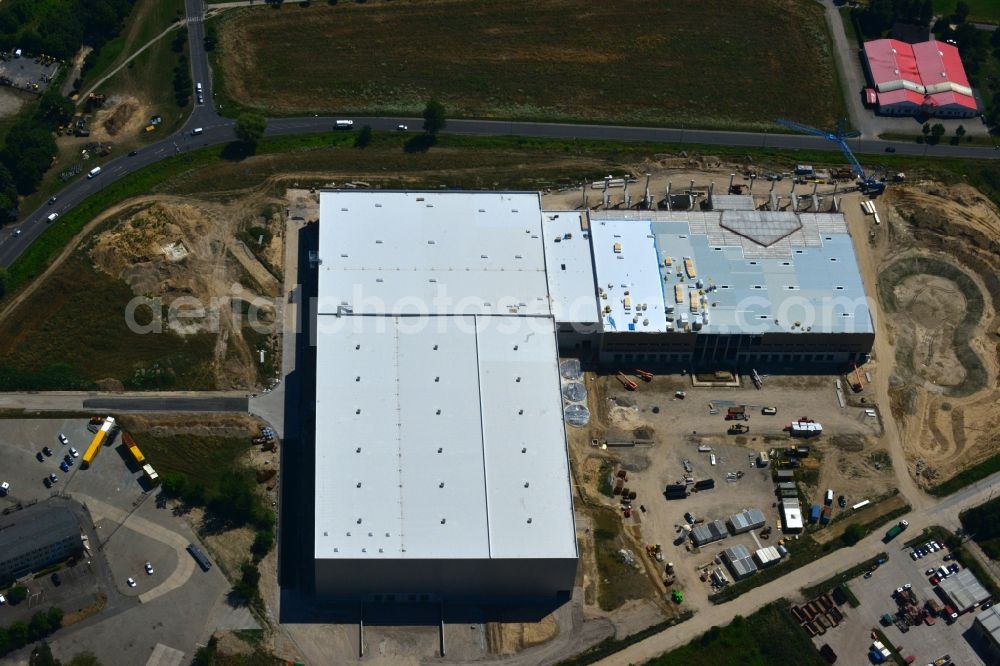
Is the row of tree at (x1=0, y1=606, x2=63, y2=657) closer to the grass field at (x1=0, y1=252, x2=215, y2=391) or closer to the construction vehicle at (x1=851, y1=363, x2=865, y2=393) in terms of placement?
the grass field at (x1=0, y1=252, x2=215, y2=391)

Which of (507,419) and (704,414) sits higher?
(507,419)

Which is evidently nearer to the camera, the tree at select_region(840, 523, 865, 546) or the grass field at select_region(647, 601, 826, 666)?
the grass field at select_region(647, 601, 826, 666)

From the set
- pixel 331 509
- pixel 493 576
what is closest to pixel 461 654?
pixel 493 576

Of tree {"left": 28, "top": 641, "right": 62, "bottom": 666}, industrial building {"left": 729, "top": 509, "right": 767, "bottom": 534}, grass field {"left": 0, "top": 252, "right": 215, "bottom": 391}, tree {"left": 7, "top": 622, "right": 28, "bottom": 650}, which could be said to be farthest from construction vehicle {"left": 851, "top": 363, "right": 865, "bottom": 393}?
tree {"left": 7, "top": 622, "right": 28, "bottom": 650}

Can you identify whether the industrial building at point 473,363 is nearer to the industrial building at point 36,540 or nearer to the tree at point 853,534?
the tree at point 853,534

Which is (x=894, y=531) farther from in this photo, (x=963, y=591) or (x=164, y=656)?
(x=164, y=656)

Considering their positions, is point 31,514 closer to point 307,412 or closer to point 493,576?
point 307,412
